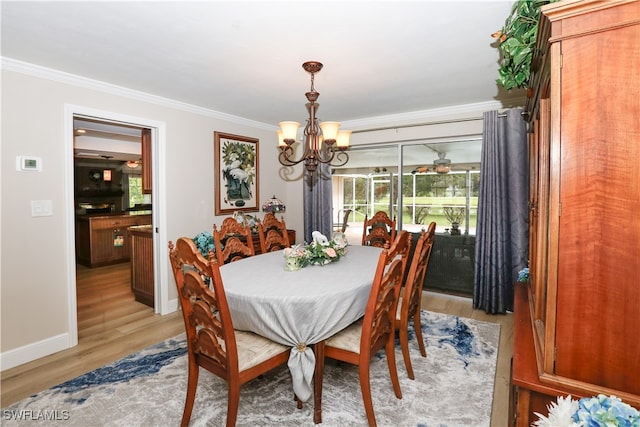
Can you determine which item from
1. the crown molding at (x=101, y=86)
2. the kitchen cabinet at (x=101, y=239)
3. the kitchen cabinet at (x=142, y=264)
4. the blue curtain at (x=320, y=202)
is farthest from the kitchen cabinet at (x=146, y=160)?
the kitchen cabinet at (x=101, y=239)

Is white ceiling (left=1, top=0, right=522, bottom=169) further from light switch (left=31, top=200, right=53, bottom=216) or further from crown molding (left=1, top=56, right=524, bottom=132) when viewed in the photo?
light switch (left=31, top=200, right=53, bottom=216)

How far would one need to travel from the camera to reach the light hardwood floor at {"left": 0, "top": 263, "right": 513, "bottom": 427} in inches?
91.2

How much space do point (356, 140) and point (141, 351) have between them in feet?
11.5

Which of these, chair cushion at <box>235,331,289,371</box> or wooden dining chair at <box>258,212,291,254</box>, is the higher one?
wooden dining chair at <box>258,212,291,254</box>

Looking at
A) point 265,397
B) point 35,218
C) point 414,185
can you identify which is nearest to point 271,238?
point 265,397

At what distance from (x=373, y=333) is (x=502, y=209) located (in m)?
2.44

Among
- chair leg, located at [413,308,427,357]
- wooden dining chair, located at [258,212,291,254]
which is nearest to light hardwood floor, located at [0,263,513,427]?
chair leg, located at [413,308,427,357]

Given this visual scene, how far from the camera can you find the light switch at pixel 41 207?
2689 mm

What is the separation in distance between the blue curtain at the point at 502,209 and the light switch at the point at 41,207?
412 cm

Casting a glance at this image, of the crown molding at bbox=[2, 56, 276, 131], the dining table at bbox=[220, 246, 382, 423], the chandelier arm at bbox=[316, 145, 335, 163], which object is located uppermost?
the crown molding at bbox=[2, 56, 276, 131]

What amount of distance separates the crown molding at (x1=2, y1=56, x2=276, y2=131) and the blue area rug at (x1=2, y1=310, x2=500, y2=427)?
2.36 meters

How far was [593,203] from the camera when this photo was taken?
98 centimetres

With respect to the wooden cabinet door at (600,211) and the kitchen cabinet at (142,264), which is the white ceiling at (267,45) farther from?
the kitchen cabinet at (142,264)

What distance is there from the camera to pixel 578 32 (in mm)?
980
